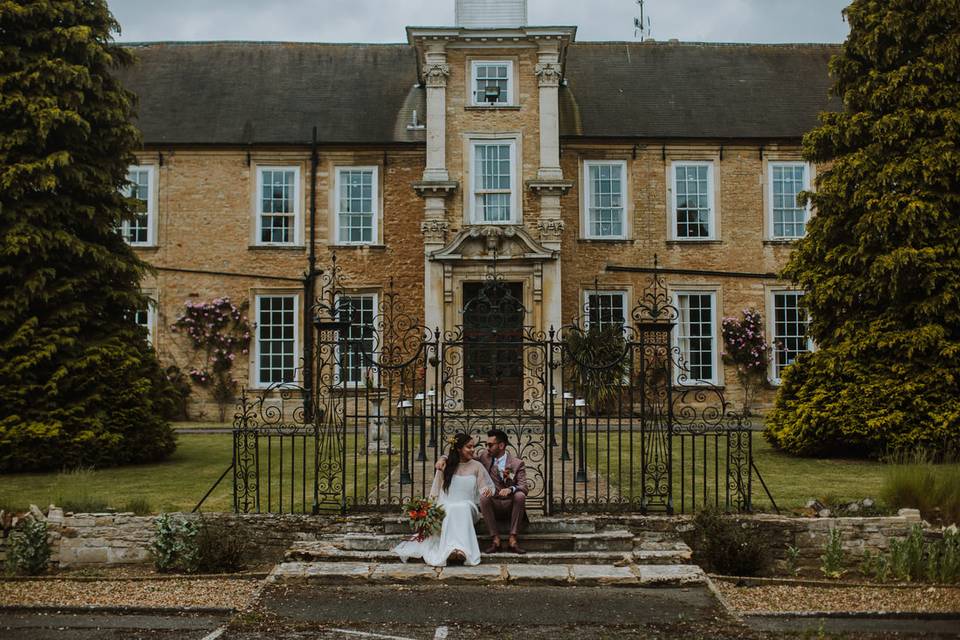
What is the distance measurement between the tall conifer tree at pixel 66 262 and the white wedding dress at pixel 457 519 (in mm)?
6723

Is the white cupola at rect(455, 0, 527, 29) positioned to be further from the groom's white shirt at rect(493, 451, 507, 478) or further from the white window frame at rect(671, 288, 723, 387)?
the groom's white shirt at rect(493, 451, 507, 478)

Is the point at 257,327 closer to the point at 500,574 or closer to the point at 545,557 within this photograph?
the point at 545,557

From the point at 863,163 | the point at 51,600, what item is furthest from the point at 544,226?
the point at 51,600

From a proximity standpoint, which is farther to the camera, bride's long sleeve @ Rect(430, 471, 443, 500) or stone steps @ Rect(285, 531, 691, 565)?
bride's long sleeve @ Rect(430, 471, 443, 500)

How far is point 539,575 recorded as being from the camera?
9.55 m

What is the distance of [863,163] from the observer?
1644 cm

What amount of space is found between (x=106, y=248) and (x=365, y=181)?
9819 mm

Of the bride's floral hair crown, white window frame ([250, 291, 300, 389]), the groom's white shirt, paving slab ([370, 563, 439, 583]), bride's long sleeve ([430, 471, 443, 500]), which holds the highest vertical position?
white window frame ([250, 291, 300, 389])

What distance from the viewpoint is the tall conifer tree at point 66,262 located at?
14.8 metres

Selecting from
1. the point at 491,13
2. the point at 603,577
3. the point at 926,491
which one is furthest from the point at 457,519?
the point at 491,13

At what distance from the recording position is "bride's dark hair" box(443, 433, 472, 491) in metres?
10.6

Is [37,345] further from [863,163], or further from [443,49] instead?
[863,163]

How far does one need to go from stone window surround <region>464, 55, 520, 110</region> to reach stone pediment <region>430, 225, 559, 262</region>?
298 cm

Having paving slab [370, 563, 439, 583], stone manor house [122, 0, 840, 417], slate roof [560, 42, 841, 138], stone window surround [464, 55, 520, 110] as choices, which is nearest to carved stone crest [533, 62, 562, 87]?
stone window surround [464, 55, 520, 110]
